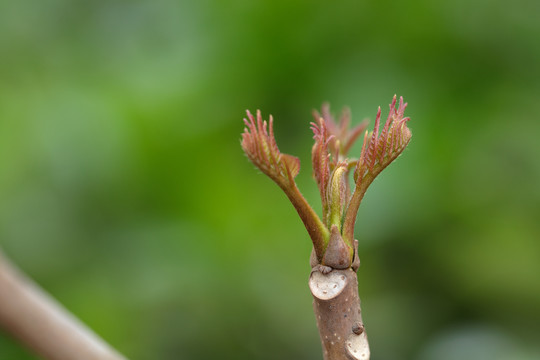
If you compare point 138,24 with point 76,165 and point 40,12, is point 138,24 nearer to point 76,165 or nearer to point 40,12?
point 40,12

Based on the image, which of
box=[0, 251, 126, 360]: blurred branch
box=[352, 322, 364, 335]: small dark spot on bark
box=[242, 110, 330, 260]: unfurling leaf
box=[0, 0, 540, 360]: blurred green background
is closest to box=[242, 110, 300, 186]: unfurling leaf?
box=[242, 110, 330, 260]: unfurling leaf

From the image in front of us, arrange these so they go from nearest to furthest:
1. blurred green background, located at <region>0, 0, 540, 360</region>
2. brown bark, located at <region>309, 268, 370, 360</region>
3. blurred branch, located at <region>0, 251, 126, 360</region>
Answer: brown bark, located at <region>309, 268, 370, 360</region> → blurred branch, located at <region>0, 251, 126, 360</region> → blurred green background, located at <region>0, 0, 540, 360</region>

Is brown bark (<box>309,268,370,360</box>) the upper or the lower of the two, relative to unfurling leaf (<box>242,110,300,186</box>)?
lower

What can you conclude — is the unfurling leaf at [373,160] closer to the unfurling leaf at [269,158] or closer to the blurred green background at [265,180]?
the unfurling leaf at [269,158]

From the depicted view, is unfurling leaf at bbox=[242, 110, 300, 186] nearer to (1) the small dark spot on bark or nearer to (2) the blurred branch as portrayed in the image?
(1) the small dark spot on bark

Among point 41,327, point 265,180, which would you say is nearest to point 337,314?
point 41,327
